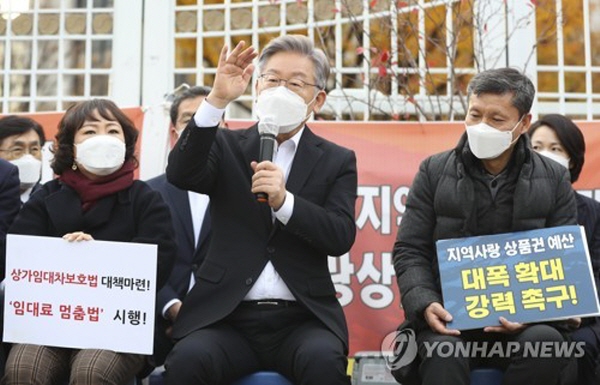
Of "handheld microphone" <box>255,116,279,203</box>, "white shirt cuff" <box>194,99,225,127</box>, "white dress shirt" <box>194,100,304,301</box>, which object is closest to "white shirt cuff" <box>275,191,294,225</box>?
"white dress shirt" <box>194,100,304,301</box>

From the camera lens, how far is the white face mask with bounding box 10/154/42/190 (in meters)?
5.57

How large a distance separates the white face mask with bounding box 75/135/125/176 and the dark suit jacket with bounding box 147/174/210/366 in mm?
576

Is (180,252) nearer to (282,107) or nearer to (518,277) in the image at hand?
(282,107)

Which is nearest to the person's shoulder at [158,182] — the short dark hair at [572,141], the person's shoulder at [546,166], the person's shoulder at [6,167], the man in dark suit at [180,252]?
the man in dark suit at [180,252]

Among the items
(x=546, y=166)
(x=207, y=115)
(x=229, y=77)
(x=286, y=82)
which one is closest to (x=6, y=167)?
(x=207, y=115)

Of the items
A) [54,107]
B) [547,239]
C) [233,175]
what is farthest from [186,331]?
[54,107]

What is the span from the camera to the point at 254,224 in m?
4.63

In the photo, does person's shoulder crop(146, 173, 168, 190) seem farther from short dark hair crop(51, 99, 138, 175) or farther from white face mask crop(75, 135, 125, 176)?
white face mask crop(75, 135, 125, 176)

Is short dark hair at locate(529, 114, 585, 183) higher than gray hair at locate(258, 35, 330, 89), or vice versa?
gray hair at locate(258, 35, 330, 89)

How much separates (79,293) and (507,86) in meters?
2.07

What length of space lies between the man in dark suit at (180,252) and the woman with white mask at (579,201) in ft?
5.78

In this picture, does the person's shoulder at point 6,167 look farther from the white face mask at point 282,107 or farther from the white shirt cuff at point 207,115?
the white face mask at point 282,107

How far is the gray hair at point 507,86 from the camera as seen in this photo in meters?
4.68

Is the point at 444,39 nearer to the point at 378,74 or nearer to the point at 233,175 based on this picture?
the point at 378,74
